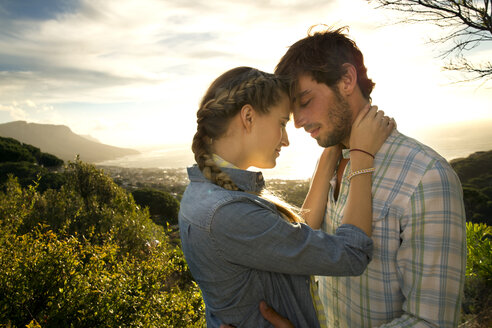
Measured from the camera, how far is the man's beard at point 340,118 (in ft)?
7.24

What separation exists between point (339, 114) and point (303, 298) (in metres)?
1.27

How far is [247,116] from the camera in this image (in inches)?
66.2

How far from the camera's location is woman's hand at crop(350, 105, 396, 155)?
6.09 feet

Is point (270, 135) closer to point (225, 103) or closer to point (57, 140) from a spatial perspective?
point (225, 103)

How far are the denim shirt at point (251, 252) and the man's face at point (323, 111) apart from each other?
2.63ft

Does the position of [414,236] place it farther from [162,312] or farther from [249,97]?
[162,312]

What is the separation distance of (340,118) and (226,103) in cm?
97

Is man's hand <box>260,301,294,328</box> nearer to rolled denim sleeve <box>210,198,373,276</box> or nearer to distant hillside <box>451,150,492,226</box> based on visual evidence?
rolled denim sleeve <box>210,198,373,276</box>

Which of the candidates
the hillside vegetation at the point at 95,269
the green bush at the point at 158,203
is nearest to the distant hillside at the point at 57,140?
the green bush at the point at 158,203

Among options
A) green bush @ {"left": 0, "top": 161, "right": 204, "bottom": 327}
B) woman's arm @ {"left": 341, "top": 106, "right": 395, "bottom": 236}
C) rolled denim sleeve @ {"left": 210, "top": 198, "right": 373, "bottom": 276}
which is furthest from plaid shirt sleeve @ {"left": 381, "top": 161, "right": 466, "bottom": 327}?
green bush @ {"left": 0, "top": 161, "right": 204, "bottom": 327}

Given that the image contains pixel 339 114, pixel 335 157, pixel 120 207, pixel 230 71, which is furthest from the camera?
pixel 120 207

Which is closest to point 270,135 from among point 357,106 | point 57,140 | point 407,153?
point 407,153

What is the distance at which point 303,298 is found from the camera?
167 centimetres

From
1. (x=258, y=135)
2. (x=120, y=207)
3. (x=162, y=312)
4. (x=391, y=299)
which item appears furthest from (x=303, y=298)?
(x=120, y=207)
